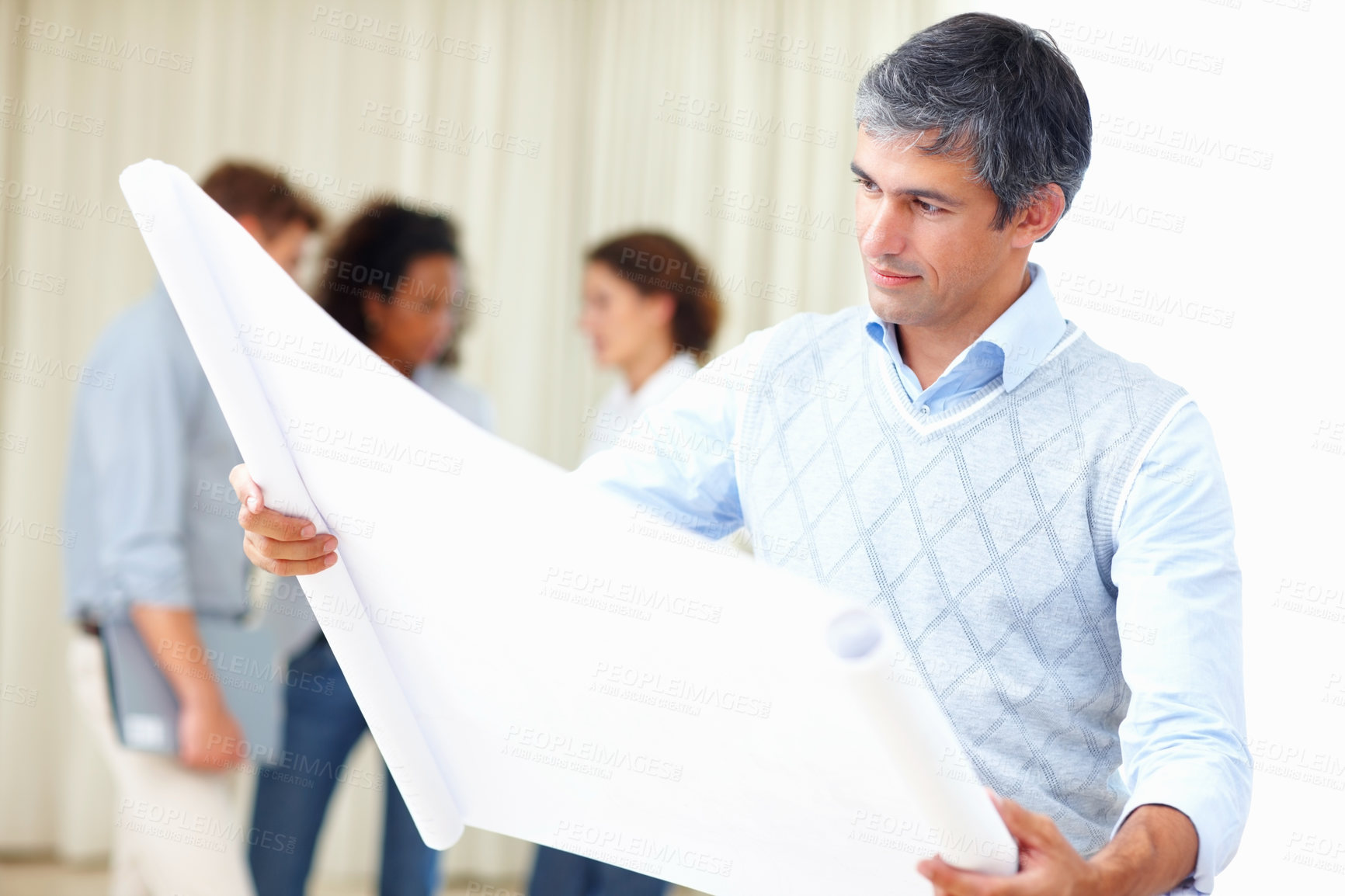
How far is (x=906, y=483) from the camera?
105 centimetres

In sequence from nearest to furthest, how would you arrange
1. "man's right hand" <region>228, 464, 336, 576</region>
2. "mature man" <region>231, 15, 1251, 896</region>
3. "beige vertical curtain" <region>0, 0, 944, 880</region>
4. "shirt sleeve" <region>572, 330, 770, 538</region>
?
1. "man's right hand" <region>228, 464, 336, 576</region>
2. "mature man" <region>231, 15, 1251, 896</region>
3. "shirt sleeve" <region>572, 330, 770, 538</region>
4. "beige vertical curtain" <region>0, 0, 944, 880</region>

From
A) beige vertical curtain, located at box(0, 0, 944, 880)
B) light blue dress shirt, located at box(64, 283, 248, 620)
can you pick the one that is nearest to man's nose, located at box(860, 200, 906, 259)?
light blue dress shirt, located at box(64, 283, 248, 620)

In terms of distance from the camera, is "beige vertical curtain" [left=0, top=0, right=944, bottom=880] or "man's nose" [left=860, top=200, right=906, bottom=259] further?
"beige vertical curtain" [left=0, top=0, right=944, bottom=880]

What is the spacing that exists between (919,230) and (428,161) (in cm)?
245

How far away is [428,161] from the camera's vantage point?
3.20 metres

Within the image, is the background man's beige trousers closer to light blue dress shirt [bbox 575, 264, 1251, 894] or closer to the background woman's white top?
the background woman's white top

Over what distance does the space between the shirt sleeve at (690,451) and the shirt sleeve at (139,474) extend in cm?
95

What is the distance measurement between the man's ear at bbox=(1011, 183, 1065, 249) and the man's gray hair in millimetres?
10

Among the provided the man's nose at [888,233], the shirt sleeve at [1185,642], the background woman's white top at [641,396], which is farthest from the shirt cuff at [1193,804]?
the background woman's white top at [641,396]

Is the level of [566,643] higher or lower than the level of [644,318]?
higher

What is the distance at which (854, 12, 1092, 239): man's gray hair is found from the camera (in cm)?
99

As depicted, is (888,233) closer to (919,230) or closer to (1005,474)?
(919,230)

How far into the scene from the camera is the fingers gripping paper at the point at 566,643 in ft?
1.99

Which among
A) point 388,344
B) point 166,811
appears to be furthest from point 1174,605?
point 388,344
